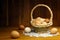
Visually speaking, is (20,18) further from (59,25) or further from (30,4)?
(59,25)

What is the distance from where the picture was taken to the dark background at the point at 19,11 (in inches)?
82.5

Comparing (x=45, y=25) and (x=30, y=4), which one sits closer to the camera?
(x=45, y=25)

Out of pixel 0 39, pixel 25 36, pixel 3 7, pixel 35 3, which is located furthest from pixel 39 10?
pixel 0 39

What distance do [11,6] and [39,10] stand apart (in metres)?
0.32

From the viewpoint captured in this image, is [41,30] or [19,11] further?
[19,11]

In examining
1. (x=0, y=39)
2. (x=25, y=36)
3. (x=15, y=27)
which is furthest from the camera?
(x=15, y=27)

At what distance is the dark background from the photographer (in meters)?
2.10

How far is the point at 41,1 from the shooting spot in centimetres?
212

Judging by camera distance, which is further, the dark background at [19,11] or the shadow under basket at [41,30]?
the dark background at [19,11]

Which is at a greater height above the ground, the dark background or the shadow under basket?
the dark background

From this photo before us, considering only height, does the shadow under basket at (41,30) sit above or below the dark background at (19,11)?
below

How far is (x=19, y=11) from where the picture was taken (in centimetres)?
211

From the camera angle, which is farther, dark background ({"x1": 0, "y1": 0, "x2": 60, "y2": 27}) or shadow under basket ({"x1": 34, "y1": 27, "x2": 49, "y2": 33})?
dark background ({"x1": 0, "y1": 0, "x2": 60, "y2": 27})

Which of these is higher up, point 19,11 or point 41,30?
point 19,11
